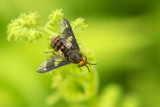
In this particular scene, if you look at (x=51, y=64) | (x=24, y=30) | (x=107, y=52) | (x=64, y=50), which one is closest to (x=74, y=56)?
(x=64, y=50)

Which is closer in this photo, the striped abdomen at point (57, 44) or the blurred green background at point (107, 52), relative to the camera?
the striped abdomen at point (57, 44)

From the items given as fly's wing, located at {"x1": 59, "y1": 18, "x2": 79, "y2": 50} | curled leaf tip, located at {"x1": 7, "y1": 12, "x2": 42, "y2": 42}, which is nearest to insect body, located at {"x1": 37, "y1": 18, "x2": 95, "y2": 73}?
fly's wing, located at {"x1": 59, "y1": 18, "x2": 79, "y2": 50}

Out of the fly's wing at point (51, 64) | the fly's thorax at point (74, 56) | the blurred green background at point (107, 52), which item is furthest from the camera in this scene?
the blurred green background at point (107, 52)

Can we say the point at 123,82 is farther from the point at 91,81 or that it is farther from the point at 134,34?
the point at 91,81

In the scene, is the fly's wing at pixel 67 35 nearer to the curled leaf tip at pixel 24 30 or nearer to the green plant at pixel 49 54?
A: the green plant at pixel 49 54

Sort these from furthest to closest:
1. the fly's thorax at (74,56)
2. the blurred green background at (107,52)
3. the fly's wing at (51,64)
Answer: the blurred green background at (107,52) → the fly's thorax at (74,56) → the fly's wing at (51,64)

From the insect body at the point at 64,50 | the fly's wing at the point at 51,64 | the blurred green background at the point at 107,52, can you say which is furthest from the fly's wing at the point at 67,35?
the blurred green background at the point at 107,52
